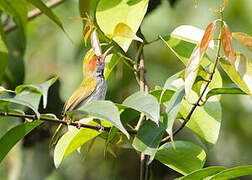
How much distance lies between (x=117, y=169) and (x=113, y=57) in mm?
1216

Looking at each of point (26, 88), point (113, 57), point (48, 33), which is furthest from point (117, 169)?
point (26, 88)

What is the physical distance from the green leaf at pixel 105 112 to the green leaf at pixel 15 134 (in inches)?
6.7

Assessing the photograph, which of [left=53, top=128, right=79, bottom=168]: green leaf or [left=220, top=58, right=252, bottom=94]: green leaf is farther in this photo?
[left=53, top=128, right=79, bottom=168]: green leaf

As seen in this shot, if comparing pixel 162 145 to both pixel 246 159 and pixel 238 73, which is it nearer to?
pixel 238 73

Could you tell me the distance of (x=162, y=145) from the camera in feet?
3.27

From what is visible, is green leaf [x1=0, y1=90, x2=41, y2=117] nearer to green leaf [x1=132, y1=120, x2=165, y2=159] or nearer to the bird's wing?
green leaf [x1=132, y1=120, x2=165, y2=159]

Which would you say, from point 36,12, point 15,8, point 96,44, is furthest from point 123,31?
point 36,12

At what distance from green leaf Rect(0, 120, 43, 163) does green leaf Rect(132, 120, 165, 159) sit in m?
0.20

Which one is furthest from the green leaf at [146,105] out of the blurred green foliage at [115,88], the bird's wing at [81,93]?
the blurred green foliage at [115,88]

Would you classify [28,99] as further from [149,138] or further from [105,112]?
[149,138]

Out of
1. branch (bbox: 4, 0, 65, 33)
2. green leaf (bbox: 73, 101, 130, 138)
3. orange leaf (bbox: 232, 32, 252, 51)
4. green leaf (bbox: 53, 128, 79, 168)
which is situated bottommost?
green leaf (bbox: 53, 128, 79, 168)

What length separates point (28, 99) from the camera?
0.76m

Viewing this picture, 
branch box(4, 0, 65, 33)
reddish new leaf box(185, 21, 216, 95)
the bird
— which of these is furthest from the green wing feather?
reddish new leaf box(185, 21, 216, 95)

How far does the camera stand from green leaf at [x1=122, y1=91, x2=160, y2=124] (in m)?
0.76
